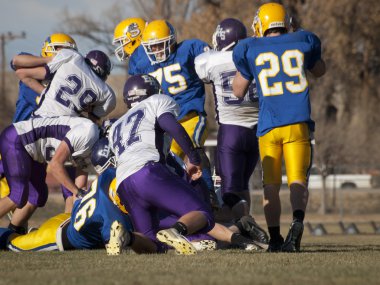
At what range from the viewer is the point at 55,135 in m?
9.28

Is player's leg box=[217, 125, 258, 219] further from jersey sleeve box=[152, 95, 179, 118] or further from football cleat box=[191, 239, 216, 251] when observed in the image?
jersey sleeve box=[152, 95, 179, 118]

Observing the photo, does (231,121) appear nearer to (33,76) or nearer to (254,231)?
(254,231)

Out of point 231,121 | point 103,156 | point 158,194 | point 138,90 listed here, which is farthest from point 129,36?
point 158,194

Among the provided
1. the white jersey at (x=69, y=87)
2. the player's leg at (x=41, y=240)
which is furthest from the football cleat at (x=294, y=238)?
the white jersey at (x=69, y=87)

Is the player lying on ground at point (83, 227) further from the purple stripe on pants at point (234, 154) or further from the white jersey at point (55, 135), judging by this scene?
the purple stripe on pants at point (234, 154)

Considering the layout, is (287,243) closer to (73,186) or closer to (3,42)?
(73,186)

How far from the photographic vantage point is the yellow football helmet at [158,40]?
980 centimetres

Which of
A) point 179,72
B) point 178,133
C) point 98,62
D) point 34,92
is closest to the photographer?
point 178,133

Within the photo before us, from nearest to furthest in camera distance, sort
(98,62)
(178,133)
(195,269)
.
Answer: (195,269), (178,133), (98,62)

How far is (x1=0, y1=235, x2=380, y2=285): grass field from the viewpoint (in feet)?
17.0

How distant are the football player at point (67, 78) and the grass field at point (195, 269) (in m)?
2.63

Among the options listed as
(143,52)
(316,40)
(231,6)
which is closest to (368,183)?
(231,6)

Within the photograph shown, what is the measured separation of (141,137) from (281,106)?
3.92 ft

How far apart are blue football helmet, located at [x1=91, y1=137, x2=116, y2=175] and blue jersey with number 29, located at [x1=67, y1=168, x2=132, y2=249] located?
11 centimetres
